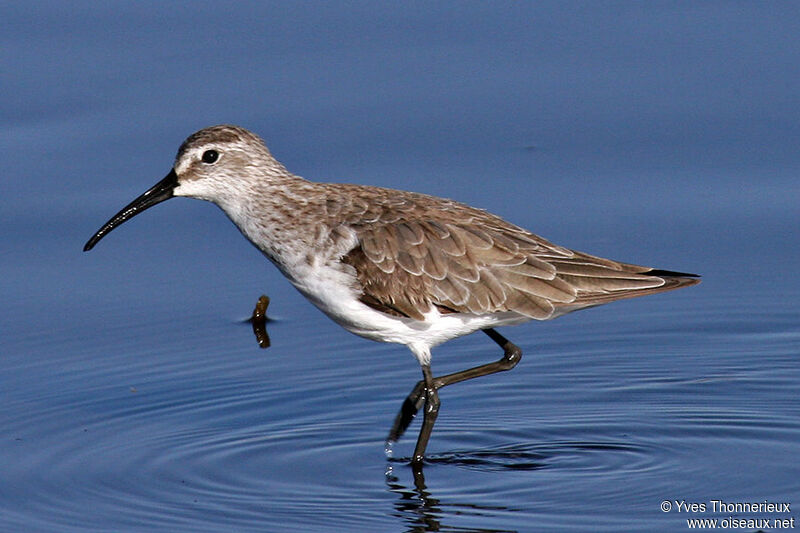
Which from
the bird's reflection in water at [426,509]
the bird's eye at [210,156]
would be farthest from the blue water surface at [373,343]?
the bird's eye at [210,156]

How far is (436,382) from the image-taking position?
11.9 metres

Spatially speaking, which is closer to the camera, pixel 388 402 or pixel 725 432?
pixel 725 432

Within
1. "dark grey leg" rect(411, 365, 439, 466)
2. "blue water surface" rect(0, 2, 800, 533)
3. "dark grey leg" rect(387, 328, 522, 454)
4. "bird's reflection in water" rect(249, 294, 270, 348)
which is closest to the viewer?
"blue water surface" rect(0, 2, 800, 533)

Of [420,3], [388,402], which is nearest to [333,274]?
[388,402]

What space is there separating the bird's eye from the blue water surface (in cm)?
179

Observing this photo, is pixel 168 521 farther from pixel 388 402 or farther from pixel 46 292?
pixel 46 292

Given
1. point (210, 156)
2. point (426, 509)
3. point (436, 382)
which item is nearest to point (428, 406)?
point (436, 382)

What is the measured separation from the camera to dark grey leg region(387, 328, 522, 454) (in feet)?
38.9

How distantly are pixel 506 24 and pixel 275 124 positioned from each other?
2515 millimetres

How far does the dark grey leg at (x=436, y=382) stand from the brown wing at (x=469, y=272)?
0.66m

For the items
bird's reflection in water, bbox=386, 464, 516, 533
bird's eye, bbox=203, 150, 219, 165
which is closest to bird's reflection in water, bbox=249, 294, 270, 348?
bird's eye, bbox=203, 150, 219, 165

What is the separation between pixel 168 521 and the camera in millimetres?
10516

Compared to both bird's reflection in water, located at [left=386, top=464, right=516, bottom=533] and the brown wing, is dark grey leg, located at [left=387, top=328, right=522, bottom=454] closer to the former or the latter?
bird's reflection in water, located at [left=386, top=464, right=516, bottom=533]

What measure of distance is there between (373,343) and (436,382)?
4.90 ft
